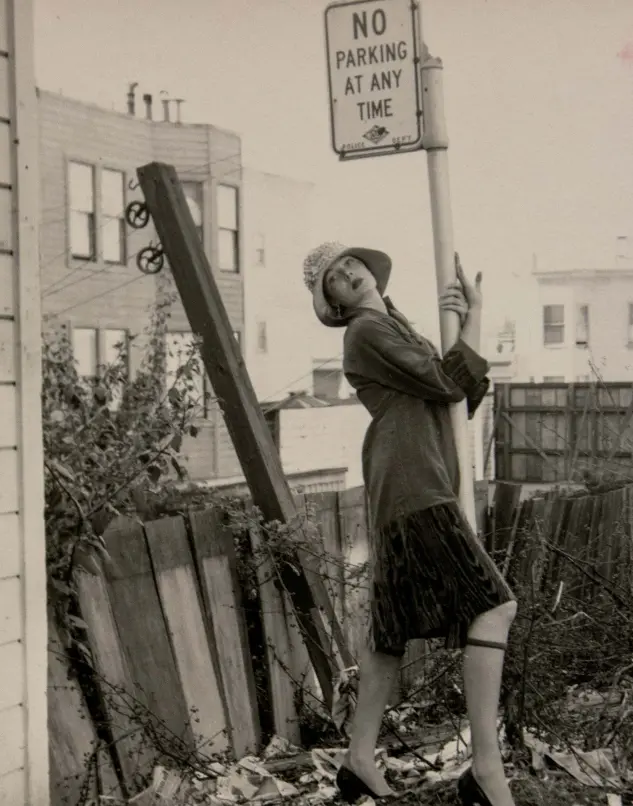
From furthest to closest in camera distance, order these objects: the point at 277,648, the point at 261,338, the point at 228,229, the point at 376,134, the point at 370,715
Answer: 1. the point at 228,229
2. the point at 261,338
3. the point at 277,648
4. the point at 376,134
5. the point at 370,715

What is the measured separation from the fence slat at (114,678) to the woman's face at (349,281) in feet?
4.30

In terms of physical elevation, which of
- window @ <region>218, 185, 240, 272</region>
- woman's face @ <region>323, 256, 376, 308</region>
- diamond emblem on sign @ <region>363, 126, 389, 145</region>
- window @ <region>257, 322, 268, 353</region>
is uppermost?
window @ <region>218, 185, 240, 272</region>

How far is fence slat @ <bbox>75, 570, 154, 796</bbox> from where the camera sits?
14.5 ft

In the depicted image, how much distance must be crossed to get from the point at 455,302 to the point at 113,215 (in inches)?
342

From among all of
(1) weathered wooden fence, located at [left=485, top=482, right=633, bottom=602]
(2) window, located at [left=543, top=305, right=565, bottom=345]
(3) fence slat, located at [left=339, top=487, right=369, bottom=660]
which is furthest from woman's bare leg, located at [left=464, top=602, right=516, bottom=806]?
(2) window, located at [left=543, top=305, right=565, bottom=345]

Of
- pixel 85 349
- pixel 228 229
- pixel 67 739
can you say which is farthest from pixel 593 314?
pixel 67 739

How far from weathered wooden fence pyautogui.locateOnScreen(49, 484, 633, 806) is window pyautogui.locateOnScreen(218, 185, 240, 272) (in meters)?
11.1

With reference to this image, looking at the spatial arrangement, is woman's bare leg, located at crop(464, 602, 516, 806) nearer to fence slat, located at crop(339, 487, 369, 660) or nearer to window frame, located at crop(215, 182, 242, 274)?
fence slat, located at crop(339, 487, 369, 660)

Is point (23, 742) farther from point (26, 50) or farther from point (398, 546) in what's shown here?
point (26, 50)

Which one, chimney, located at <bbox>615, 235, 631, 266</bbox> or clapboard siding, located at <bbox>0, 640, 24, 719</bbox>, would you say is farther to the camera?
chimney, located at <bbox>615, 235, 631, 266</bbox>

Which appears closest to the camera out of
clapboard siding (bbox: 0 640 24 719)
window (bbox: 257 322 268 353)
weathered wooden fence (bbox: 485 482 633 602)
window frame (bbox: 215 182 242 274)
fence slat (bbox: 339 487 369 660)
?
clapboard siding (bbox: 0 640 24 719)

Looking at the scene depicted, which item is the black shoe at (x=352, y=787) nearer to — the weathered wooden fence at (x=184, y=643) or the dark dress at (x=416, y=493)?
the dark dress at (x=416, y=493)

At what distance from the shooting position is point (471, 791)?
13.8ft

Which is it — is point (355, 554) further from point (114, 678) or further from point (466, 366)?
point (466, 366)
